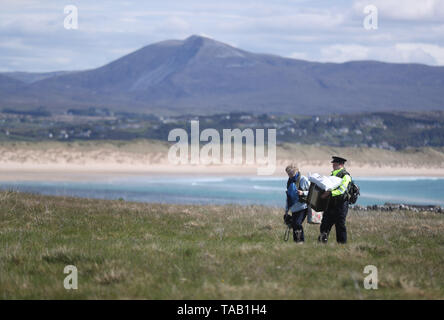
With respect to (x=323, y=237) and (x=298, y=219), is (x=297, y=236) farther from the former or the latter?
(x=323, y=237)

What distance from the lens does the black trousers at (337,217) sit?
45.2 ft

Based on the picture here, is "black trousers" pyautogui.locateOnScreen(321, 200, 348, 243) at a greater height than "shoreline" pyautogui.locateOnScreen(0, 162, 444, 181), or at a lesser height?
greater

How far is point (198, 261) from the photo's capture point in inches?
446

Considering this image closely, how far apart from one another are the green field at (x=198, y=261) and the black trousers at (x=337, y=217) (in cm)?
78

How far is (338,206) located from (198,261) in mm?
3833

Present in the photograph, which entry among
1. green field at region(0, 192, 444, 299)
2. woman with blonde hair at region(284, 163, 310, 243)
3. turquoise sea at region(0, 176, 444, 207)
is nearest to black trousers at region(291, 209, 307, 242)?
woman with blonde hair at region(284, 163, 310, 243)

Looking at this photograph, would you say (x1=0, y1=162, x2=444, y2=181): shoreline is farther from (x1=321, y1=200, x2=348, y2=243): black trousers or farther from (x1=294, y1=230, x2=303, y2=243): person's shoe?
(x1=321, y1=200, x2=348, y2=243): black trousers

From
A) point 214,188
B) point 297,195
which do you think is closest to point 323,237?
point 297,195

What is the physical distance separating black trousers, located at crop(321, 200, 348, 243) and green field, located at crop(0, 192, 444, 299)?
2.57 feet

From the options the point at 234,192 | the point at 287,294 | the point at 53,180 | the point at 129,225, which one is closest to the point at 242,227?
the point at 129,225

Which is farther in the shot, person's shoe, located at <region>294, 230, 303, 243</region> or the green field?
person's shoe, located at <region>294, 230, 303, 243</region>

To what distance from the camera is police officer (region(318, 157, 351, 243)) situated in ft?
44.9

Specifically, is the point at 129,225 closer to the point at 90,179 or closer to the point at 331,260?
the point at 331,260

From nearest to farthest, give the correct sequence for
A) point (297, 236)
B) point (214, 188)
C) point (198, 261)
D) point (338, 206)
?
1. point (198, 261)
2. point (338, 206)
3. point (297, 236)
4. point (214, 188)
